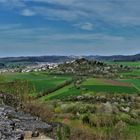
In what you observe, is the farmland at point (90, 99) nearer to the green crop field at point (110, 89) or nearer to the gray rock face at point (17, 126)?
the green crop field at point (110, 89)

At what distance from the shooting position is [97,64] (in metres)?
181

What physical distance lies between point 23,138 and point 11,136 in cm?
40

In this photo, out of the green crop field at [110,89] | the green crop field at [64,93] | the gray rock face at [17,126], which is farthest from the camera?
the green crop field at [110,89]

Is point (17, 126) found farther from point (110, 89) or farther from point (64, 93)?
point (110, 89)

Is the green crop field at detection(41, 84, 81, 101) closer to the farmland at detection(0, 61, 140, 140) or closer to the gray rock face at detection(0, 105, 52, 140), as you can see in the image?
the farmland at detection(0, 61, 140, 140)

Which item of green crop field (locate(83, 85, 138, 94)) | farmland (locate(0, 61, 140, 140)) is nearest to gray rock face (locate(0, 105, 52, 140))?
farmland (locate(0, 61, 140, 140))

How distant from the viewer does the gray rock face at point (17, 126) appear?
12156 millimetres

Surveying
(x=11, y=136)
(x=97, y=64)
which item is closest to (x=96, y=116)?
(x=11, y=136)

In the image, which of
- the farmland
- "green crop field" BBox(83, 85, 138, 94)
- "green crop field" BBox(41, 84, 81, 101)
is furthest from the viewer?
"green crop field" BBox(83, 85, 138, 94)

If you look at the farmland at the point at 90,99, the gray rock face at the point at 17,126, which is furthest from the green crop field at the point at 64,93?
the gray rock face at the point at 17,126

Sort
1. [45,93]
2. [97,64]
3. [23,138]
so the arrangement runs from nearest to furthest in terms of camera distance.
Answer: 1. [23,138]
2. [45,93]
3. [97,64]

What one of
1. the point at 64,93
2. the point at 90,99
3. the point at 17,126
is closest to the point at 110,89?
the point at 90,99

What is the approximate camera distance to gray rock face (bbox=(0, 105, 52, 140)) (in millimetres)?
12156

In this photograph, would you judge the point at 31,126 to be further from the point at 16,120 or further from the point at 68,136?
the point at 68,136
